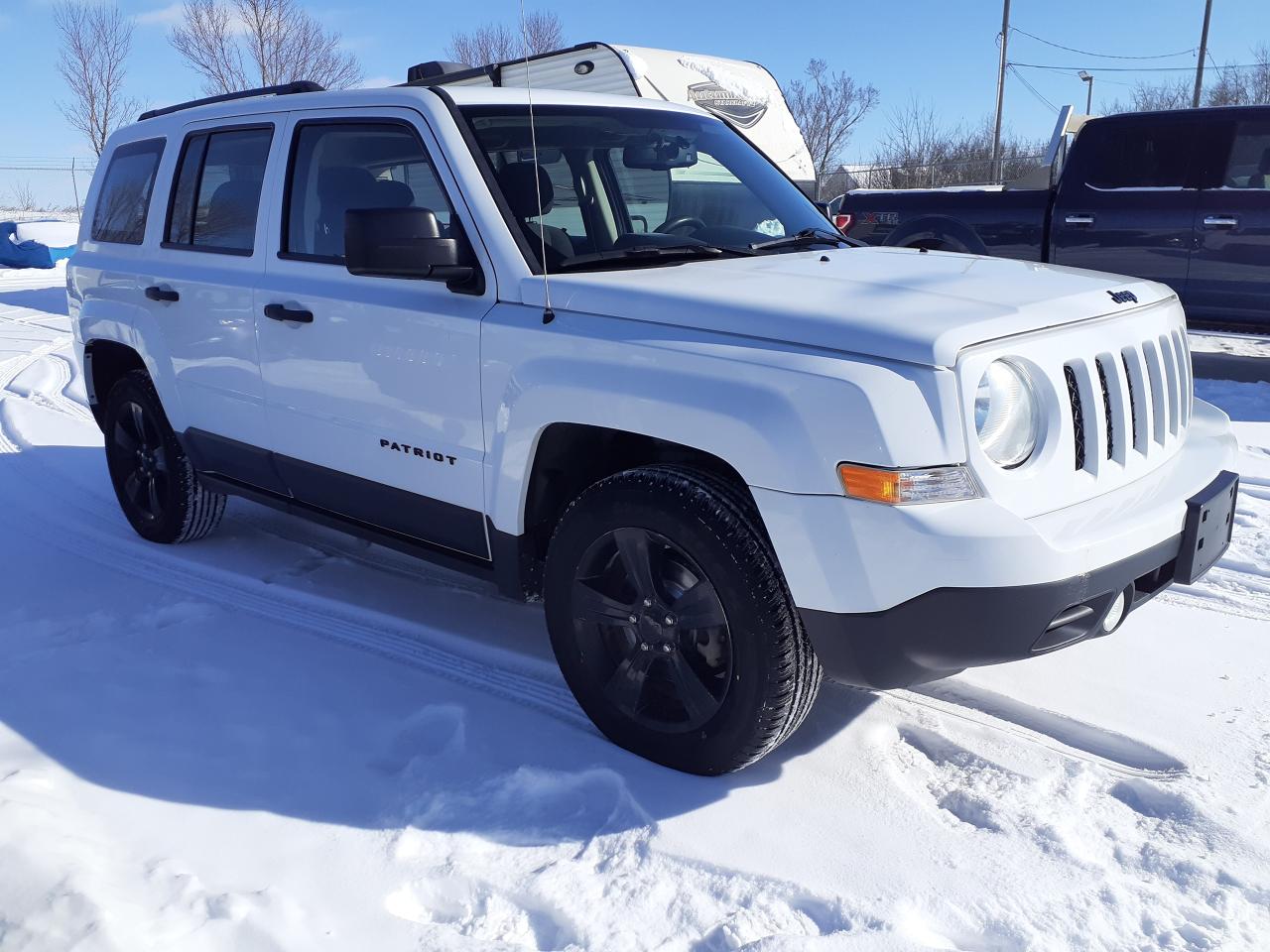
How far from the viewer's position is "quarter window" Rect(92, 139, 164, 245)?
4.81m

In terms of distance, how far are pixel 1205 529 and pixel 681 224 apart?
190cm

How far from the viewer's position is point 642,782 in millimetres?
Answer: 2961

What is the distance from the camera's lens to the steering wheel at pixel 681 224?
366cm

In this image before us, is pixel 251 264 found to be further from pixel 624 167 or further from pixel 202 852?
pixel 202 852

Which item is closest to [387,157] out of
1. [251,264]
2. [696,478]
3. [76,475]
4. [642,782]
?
[251,264]

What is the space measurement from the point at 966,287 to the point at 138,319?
11.6ft

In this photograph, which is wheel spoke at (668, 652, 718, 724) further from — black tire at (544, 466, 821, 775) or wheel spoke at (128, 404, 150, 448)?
wheel spoke at (128, 404, 150, 448)

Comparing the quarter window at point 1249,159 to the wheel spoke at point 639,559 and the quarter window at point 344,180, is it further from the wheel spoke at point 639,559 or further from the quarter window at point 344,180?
the wheel spoke at point 639,559

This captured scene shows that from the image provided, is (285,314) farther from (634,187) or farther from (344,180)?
(634,187)

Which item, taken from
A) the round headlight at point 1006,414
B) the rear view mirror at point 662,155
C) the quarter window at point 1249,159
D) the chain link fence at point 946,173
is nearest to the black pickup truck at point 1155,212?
the quarter window at point 1249,159

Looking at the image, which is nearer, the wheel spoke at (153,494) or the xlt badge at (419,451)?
the xlt badge at (419,451)

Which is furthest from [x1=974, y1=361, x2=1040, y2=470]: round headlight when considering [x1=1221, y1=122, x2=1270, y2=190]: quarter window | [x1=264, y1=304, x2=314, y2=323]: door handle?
[x1=1221, y1=122, x2=1270, y2=190]: quarter window

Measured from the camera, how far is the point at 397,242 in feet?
9.89

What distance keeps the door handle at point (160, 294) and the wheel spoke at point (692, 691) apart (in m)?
2.76
